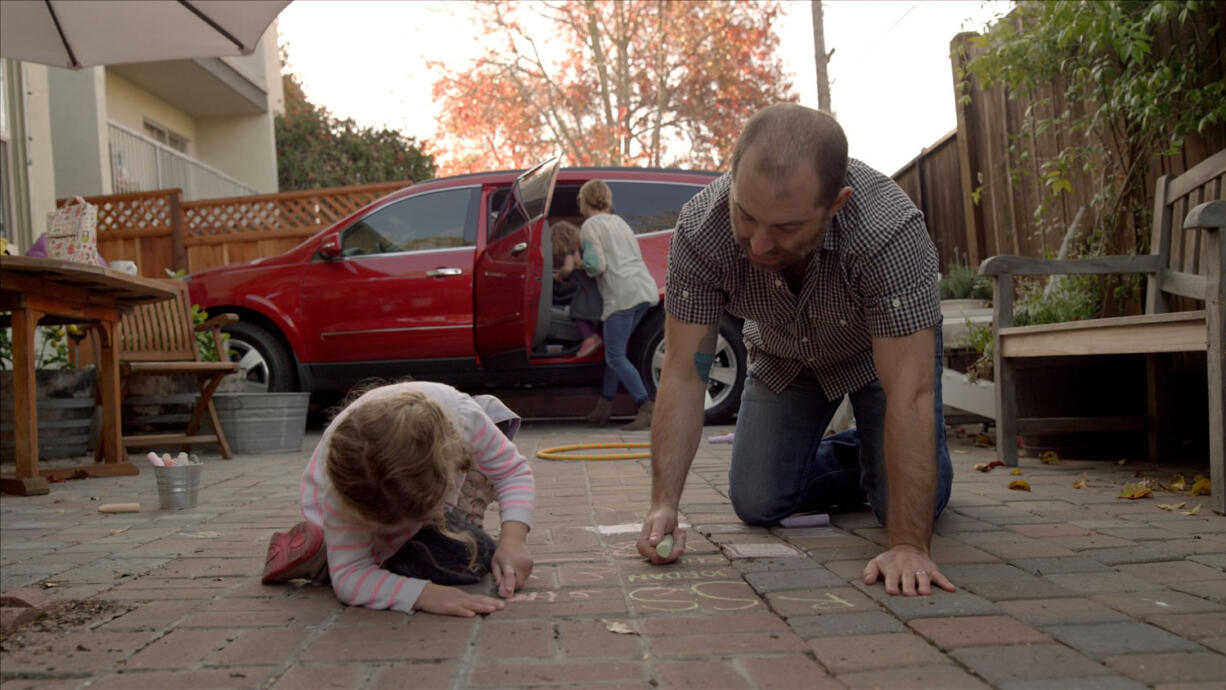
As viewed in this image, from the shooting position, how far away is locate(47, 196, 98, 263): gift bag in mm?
5559

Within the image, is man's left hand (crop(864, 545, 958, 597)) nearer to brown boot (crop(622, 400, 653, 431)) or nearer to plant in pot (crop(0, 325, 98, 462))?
brown boot (crop(622, 400, 653, 431))

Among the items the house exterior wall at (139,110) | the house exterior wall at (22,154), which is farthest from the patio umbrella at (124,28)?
the house exterior wall at (139,110)

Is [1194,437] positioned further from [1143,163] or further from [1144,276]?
[1143,163]

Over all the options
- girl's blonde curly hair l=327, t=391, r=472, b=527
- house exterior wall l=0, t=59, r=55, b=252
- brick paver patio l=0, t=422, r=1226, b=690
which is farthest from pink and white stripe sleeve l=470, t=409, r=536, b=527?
house exterior wall l=0, t=59, r=55, b=252

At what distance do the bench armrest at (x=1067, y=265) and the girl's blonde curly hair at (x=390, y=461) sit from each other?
3.11 meters

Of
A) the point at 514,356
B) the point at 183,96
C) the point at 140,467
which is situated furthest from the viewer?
the point at 183,96

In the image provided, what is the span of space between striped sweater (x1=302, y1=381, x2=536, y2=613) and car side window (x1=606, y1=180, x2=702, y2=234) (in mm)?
5094

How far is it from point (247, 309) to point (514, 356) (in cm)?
205

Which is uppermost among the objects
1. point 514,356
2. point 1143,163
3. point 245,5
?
point 245,5

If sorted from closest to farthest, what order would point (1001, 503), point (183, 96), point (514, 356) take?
point (1001, 503) < point (514, 356) < point (183, 96)

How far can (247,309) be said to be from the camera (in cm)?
754

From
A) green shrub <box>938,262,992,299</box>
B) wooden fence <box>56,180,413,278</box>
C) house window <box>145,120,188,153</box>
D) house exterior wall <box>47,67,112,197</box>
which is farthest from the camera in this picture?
house window <box>145,120,188,153</box>

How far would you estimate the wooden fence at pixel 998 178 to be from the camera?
5.36m

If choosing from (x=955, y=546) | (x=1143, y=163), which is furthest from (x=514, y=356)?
(x=955, y=546)
